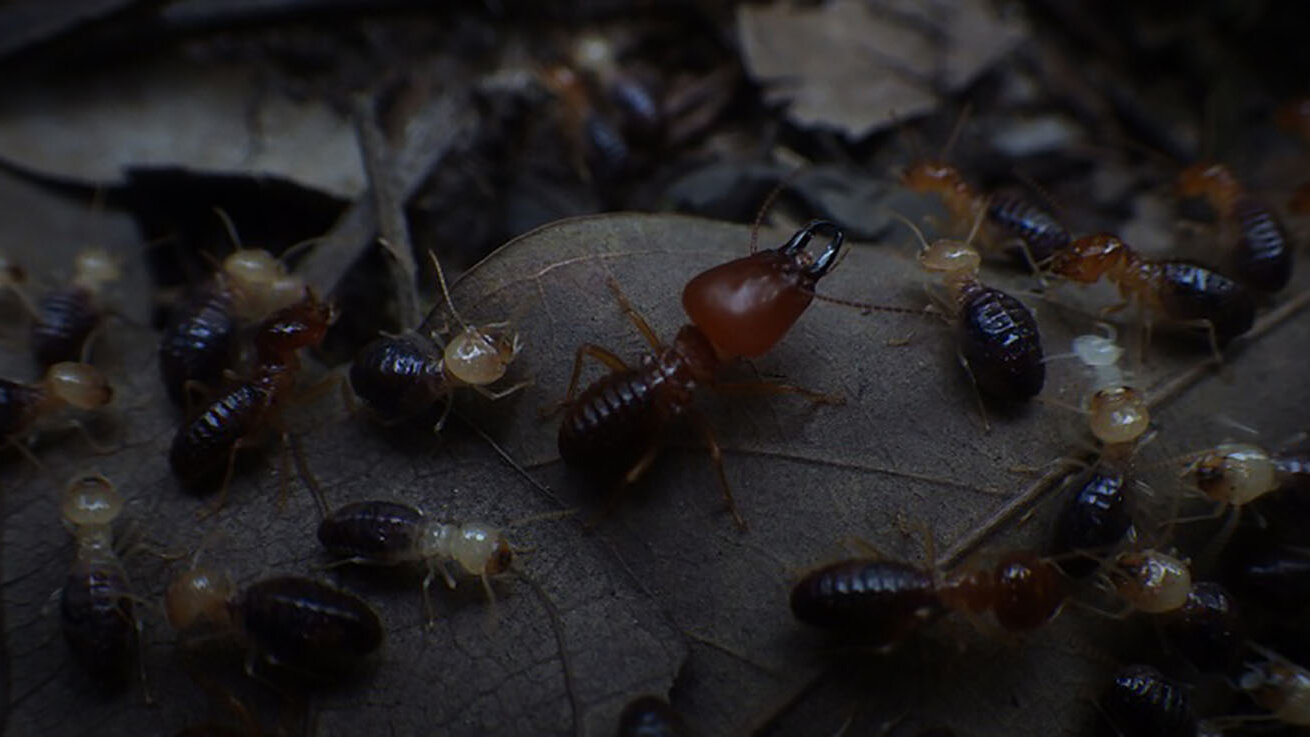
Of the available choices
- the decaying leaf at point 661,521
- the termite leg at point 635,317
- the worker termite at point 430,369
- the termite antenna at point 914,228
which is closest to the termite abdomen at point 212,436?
the decaying leaf at point 661,521

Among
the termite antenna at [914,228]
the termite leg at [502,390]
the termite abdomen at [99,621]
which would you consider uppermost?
the termite leg at [502,390]

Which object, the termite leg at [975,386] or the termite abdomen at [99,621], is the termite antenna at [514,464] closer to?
the termite abdomen at [99,621]

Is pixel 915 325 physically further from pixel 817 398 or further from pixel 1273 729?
pixel 1273 729

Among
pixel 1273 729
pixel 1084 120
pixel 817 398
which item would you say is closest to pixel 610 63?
pixel 1084 120

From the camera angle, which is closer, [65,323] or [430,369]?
[430,369]

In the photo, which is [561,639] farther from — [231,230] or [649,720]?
[231,230]

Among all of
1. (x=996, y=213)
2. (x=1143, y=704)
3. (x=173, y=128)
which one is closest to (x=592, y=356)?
(x=996, y=213)

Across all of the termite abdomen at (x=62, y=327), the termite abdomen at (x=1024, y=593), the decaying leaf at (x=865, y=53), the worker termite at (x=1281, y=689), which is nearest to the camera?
the termite abdomen at (x=1024, y=593)
